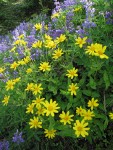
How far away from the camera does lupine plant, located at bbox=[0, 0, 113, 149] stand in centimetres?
246

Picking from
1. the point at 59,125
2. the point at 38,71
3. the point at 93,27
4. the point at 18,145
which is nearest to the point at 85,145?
the point at 59,125

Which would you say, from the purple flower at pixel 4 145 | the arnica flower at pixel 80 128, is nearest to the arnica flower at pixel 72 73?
the arnica flower at pixel 80 128

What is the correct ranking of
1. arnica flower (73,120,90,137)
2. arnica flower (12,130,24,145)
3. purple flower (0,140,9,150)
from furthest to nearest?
purple flower (0,140,9,150) → arnica flower (12,130,24,145) → arnica flower (73,120,90,137)

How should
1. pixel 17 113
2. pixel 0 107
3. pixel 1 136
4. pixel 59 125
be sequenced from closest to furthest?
1. pixel 59 125
2. pixel 17 113
3. pixel 0 107
4. pixel 1 136

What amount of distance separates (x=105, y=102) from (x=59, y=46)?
2.60 ft

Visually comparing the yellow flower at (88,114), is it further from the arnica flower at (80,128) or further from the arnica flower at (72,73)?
the arnica flower at (72,73)

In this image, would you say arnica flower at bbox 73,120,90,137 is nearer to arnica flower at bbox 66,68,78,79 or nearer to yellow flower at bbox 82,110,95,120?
yellow flower at bbox 82,110,95,120

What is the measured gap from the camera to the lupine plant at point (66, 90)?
2.46m

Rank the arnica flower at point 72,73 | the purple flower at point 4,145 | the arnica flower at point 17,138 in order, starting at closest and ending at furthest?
the arnica flower at point 72,73 → the arnica flower at point 17,138 → the purple flower at point 4,145

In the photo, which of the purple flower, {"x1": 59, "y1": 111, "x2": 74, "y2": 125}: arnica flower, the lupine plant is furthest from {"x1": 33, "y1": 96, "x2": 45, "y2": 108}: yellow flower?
the purple flower

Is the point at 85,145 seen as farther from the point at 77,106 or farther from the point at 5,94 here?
the point at 5,94

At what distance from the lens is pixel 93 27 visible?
2.96 metres

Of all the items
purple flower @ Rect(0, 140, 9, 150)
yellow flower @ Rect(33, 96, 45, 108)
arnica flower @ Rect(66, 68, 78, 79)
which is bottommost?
purple flower @ Rect(0, 140, 9, 150)

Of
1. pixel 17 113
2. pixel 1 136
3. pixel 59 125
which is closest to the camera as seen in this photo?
pixel 59 125
